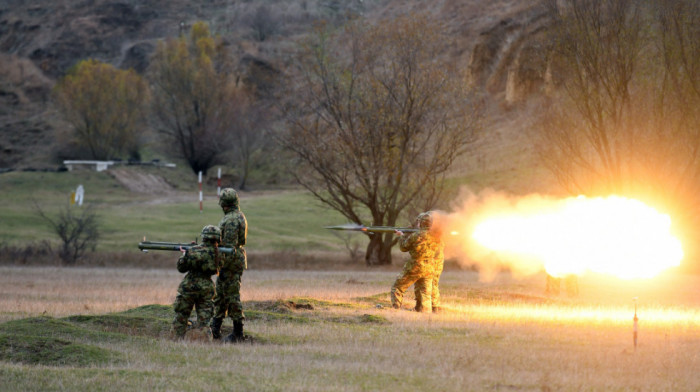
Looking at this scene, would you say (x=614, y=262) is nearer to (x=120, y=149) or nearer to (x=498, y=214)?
(x=498, y=214)

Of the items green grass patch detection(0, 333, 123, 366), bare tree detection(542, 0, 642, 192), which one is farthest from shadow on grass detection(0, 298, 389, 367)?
bare tree detection(542, 0, 642, 192)

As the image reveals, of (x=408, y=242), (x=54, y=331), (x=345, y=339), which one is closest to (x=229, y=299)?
(x=345, y=339)

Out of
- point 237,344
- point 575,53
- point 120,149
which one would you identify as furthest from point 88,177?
point 237,344

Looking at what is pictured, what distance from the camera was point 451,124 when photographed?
4072cm

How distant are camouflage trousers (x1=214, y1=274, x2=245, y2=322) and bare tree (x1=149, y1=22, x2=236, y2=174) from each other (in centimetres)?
7396

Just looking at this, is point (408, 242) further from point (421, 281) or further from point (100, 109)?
point (100, 109)

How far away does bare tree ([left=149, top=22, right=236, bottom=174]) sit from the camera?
293ft

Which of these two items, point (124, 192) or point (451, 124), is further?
point (124, 192)

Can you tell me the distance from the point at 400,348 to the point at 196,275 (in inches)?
161

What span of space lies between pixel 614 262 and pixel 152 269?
2384 cm

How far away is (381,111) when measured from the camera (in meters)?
39.2

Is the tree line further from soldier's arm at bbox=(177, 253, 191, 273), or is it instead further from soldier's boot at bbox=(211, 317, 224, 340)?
soldier's arm at bbox=(177, 253, 191, 273)

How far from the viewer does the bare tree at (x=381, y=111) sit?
39.0 m

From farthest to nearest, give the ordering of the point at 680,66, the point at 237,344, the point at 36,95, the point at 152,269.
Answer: the point at 36,95
the point at 152,269
the point at 680,66
the point at 237,344
